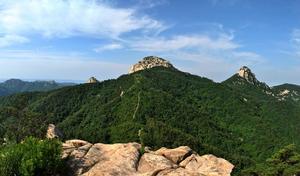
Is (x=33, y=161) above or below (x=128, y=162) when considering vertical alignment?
above

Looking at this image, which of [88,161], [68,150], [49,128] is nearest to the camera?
[88,161]

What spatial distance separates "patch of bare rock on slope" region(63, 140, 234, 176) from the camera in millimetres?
43719

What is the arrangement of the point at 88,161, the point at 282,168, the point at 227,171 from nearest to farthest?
the point at 88,161, the point at 227,171, the point at 282,168

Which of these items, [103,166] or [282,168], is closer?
[103,166]

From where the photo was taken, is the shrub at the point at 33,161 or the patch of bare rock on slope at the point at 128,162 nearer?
the patch of bare rock on slope at the point at 128,162

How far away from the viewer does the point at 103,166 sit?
44.5 m

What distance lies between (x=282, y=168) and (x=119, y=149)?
33.0 meters

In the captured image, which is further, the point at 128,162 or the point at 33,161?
the point at 128,162

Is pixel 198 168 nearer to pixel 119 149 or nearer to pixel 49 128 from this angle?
pixel 119 149

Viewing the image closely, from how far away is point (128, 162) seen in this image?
45.7m

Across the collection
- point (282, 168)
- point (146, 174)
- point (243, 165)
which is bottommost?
point (243, 165)

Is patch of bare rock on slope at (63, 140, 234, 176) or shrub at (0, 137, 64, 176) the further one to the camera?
shrub at (0, 137, 64, 176)

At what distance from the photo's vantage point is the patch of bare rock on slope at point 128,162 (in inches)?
1721

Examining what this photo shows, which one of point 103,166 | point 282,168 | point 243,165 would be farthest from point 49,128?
point 243,165
